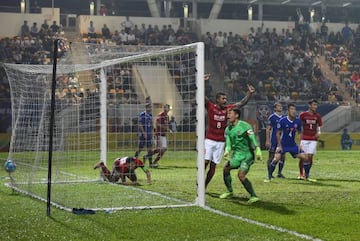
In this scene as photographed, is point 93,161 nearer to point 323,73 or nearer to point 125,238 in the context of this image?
point 125,238

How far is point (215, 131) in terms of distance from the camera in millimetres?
14078

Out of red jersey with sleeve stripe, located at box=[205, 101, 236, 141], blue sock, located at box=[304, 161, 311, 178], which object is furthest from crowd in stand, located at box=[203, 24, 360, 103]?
red jersey with sleeve stripe, located at box=[205, 101, 236, 141]

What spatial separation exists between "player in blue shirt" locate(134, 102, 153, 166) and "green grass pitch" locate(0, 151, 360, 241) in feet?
13.8

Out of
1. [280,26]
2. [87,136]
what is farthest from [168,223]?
[280,26]

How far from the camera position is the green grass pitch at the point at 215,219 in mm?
8969

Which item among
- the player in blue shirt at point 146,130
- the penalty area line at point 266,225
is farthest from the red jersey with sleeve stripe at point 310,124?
the penalty area line at point 266,225

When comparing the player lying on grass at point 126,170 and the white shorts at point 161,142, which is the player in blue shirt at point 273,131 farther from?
the player lying on grass at point 126,170

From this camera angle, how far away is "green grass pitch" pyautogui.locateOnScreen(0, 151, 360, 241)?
897 centimetres

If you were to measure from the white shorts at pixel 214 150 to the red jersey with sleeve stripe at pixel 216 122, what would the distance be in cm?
9

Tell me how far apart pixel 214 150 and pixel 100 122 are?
4.25m

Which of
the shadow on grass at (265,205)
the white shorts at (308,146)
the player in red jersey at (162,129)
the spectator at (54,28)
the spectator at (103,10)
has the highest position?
the spectator at (103,10)

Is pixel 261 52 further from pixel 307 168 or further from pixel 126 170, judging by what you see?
pixel 126 170

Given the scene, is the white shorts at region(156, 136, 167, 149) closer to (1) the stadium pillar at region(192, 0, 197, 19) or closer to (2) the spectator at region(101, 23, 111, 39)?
(2) the spectator at region(101, 23, 111, 39)

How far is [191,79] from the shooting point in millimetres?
13242
